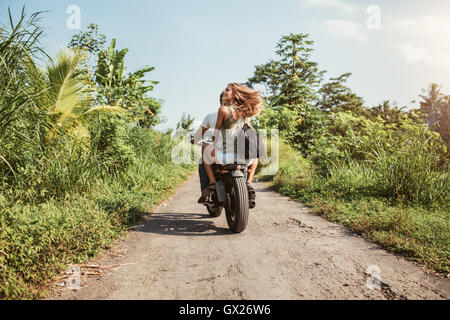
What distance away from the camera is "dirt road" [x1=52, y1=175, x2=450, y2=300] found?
2197 mm

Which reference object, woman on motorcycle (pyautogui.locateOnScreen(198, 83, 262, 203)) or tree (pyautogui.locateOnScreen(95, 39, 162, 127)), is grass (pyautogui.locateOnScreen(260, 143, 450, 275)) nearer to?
woman on motorcycle (pyautogui.locateOnScreen(198, 83, 262, 203))

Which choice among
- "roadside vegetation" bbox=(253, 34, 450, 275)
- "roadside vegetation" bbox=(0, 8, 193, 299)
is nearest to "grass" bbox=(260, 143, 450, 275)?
"roadside vegetation" bbox=(253, 34, 450, 275)

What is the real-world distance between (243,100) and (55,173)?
2828 mm

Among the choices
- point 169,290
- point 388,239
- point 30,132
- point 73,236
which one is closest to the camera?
point 169,290

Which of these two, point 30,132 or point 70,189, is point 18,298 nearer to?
point 70,189

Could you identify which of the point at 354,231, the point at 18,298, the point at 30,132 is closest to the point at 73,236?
the point at 18,298

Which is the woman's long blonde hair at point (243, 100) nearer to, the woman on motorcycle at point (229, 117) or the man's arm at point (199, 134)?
the woman on motorcycle at point (229, 117)

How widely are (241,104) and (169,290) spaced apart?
2.46 meters

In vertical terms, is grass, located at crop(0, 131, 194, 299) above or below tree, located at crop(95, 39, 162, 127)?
below

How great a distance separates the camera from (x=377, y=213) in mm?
4309

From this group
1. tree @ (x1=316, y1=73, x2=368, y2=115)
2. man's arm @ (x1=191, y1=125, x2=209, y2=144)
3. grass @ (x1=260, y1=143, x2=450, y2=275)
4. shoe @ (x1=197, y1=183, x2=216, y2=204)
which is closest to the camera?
grass @ (x1=260, y1=143, x2=450, y2=275)

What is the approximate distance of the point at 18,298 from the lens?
205 centimetres

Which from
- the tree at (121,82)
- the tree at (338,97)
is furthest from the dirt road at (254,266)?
the tree at (338,97)

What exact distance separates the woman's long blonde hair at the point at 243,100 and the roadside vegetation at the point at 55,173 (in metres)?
2.06
